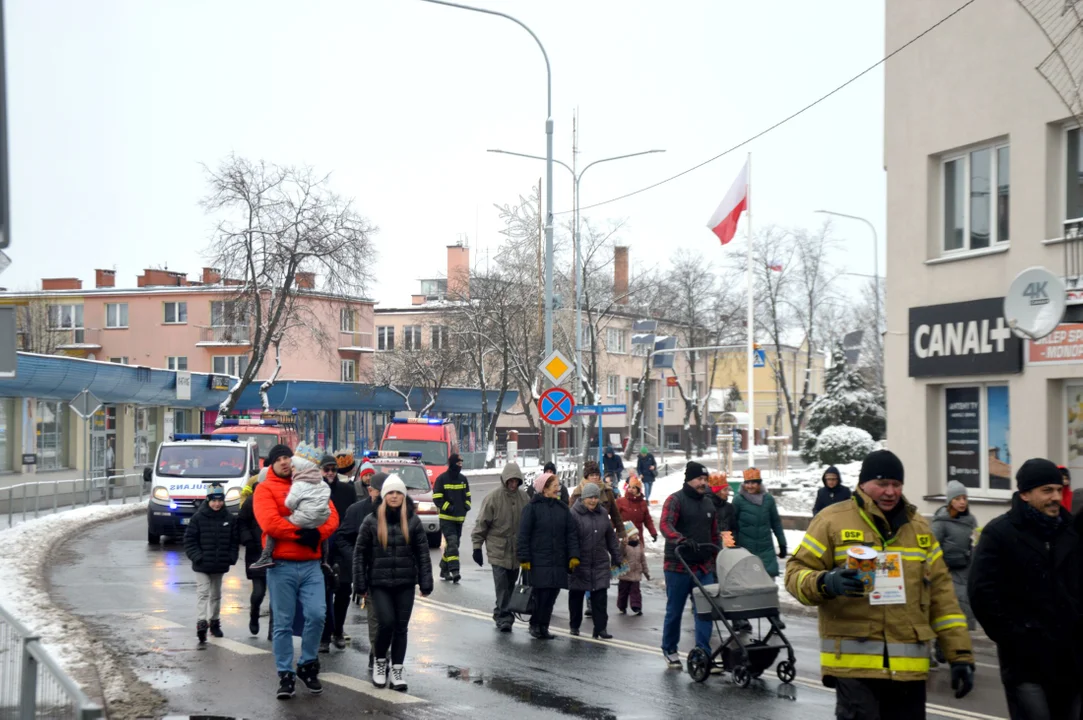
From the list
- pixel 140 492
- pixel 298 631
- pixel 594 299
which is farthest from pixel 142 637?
pixel 594 299

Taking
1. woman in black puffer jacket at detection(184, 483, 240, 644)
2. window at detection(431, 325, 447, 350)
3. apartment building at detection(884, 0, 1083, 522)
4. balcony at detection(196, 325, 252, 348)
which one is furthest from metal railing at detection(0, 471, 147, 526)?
balcony at detection(196, 325, 252, 348)

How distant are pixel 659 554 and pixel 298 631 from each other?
13971 mm

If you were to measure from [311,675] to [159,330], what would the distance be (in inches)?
2735

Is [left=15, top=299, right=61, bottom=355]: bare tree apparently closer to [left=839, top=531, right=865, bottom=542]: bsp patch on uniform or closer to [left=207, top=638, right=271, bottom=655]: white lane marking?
[left=207, top=638, right=271, bottom=655]: white lane marking

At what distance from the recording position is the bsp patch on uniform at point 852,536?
5.94 metres

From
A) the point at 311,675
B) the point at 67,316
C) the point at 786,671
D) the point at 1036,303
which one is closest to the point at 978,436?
the point at 1036,303

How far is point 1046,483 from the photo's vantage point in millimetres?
6184

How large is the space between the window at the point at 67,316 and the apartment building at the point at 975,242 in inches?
2650

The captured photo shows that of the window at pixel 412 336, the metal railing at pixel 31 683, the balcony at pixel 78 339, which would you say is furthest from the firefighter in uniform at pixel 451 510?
the balcony at pixel 78 339

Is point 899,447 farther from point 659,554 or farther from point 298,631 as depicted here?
point 298,631

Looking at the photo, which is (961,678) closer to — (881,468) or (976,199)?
(881,468)

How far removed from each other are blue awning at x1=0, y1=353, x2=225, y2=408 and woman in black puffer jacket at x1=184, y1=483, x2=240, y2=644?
2275cm

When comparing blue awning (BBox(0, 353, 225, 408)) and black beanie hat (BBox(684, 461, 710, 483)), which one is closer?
black beanie hat (BBox(684, 461, 710, 483))

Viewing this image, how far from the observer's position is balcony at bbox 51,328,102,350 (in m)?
76.4
